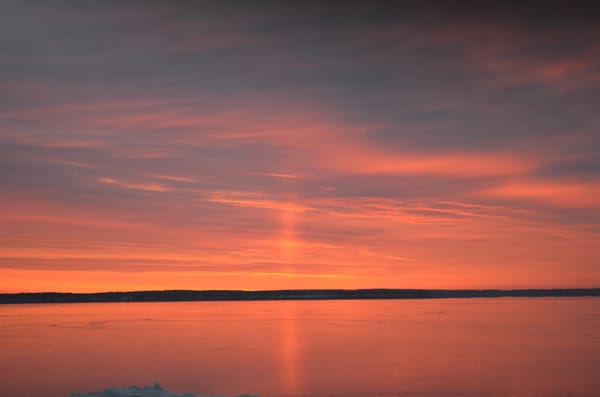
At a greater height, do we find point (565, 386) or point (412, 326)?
point (412, 326)

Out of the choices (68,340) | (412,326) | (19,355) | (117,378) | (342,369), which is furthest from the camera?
(412,326)

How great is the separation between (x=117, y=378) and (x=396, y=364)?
35.6ft

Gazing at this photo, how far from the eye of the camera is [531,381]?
972 inches

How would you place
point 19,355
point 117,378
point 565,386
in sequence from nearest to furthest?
point 565,386, point 117,378, point 19,355

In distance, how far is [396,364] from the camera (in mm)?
29172

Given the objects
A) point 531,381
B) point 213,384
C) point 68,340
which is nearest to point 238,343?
point 68,340

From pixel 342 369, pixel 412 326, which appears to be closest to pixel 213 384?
pixel 342 369

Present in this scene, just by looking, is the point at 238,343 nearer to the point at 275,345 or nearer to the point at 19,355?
the point at 275,345

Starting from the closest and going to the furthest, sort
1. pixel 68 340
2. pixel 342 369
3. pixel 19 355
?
pixel 342 369, pixel 19 355, pixel 68 340

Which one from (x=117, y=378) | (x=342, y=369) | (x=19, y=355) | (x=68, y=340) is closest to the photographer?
(x=117, y=378)

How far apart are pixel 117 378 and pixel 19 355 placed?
9015 millimetres

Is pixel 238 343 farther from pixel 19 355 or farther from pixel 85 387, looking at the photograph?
pixel 85 387

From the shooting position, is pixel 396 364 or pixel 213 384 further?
pixel 396 364

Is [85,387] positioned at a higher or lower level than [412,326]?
lower
